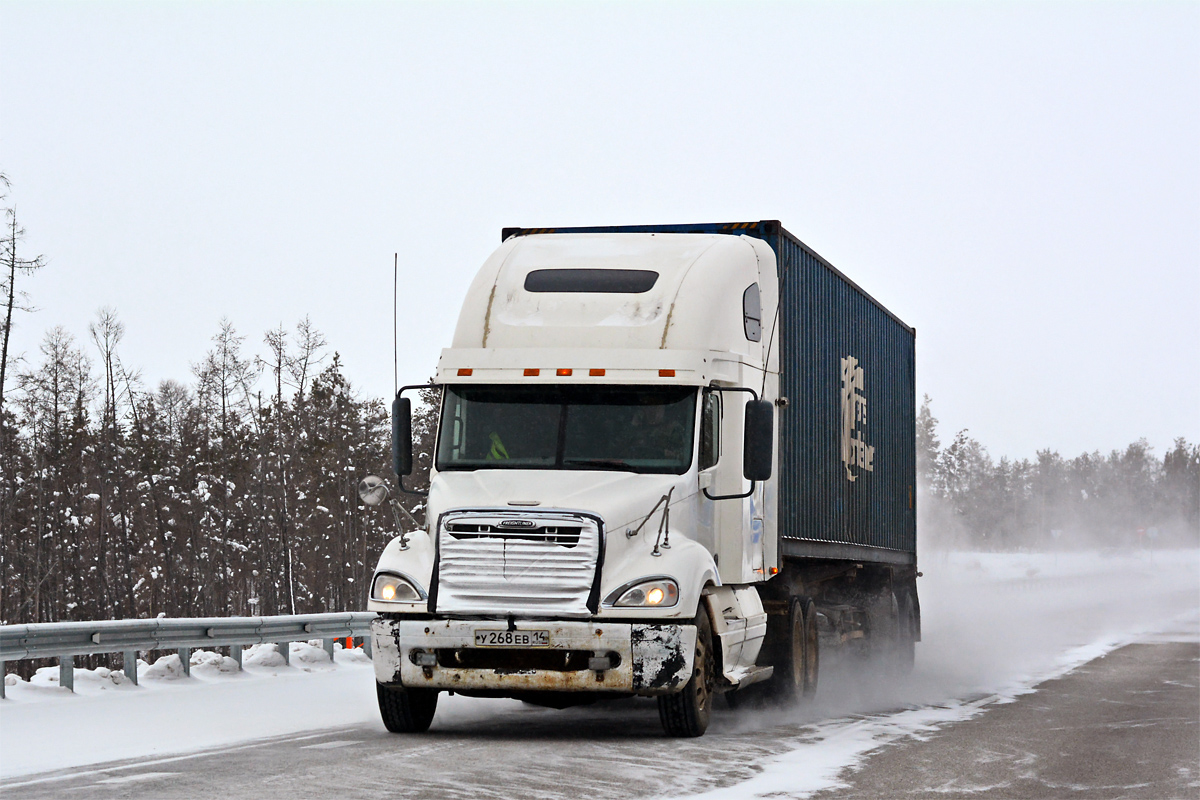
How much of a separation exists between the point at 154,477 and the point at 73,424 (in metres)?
7.36

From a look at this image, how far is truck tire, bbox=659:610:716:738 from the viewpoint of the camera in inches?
419

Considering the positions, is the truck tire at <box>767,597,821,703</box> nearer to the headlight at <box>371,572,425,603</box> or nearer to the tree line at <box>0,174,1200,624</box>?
the headlight at <box>371,572,425,603</box>

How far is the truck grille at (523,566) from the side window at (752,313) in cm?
295

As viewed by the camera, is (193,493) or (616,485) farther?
(193,493)

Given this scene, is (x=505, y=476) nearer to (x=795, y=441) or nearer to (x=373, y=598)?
(x=373, y=598)

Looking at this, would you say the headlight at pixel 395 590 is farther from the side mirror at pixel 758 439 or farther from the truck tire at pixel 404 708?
the side mirror at pixel 758 439

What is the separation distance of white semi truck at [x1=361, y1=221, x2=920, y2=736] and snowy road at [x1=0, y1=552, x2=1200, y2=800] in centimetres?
54

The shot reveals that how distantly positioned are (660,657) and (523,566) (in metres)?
1.13

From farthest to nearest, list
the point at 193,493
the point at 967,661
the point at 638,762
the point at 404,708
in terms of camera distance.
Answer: the point at 193,493 < the point at 967,661 < the point at 404,708 < the point at 638,762

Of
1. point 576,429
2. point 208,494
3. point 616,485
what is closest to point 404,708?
point 616,485

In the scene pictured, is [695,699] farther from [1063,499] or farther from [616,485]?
[1063,499]

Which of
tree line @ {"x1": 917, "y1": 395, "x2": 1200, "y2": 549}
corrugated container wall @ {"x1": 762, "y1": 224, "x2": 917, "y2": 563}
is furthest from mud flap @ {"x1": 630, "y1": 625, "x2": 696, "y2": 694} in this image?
tree line @ {"x1": 917, "y1": 395, "x2": 1200, "y2": 549}

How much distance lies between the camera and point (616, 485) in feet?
35.7

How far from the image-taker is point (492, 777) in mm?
8602
